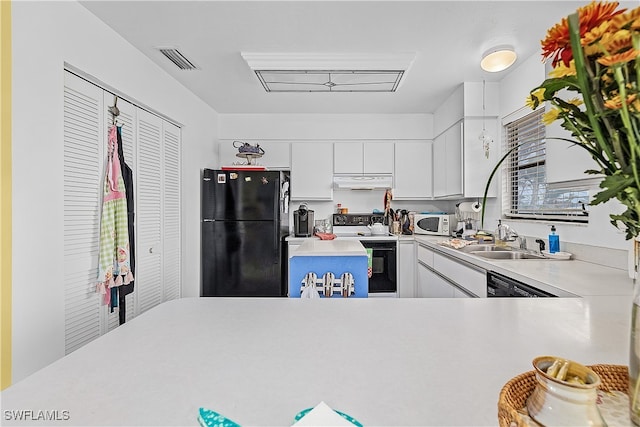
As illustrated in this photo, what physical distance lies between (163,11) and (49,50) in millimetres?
653

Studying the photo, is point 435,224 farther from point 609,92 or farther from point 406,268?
point 609,92

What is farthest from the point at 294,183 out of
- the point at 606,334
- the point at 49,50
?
the point at 606,334

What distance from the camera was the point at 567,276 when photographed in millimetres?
1610

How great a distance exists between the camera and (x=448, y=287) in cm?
270

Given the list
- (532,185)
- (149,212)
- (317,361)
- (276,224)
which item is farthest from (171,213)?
(532,185)

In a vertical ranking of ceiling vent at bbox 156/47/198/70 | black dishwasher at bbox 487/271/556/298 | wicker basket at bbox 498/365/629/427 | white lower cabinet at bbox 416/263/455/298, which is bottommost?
white lower cabinet at bbox 416/263/455/298

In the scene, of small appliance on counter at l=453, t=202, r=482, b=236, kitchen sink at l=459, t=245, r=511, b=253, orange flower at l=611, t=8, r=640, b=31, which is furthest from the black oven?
orange flower at l=611, t=8, r=640, b=31

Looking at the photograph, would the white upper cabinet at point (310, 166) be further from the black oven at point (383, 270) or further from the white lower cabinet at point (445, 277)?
the white lower cabinet at point (445, 277)

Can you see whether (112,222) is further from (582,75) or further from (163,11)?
(582,75)

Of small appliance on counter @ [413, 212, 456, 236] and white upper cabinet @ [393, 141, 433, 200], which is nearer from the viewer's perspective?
small appliance on counter @ [413, 212, 456, 236]

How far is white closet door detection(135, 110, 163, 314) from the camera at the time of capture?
254cm

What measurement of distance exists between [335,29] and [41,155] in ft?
6.06

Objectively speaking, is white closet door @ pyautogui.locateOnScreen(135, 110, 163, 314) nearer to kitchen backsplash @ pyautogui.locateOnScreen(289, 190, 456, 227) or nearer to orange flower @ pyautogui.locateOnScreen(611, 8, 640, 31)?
kitchen backsplash @ pyautogui.locateOnScreen(289, 190, 456, 227)

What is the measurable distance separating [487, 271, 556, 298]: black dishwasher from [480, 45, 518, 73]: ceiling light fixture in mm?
1504
